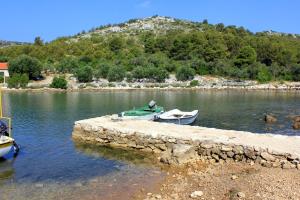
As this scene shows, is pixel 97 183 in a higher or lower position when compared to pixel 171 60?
lower

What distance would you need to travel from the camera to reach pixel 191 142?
23266 millimetres

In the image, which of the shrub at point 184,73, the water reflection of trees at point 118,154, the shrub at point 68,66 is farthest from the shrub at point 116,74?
the water reflection of trees at point 118,154

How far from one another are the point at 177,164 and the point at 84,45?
391 feet

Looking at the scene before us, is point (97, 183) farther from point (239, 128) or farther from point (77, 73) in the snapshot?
point (77, 73)

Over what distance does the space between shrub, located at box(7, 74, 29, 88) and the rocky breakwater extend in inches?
2595

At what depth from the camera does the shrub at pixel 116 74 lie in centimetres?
10088

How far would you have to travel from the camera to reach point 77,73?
326 ft

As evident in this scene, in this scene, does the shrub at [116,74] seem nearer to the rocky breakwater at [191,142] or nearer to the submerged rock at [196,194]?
the rocky breakwater at [191,142]

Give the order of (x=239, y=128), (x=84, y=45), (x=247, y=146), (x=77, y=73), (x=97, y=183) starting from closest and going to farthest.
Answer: (x=97, y=183) → (x=247, y=146) → (x=239, y=128) → (x=77, y=73) → (x=84, y=45)

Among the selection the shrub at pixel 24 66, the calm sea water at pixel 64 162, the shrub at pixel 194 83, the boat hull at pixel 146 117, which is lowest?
the calm sea water at pixel 64 162

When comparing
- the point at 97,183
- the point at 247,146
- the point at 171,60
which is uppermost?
the point at 171,60

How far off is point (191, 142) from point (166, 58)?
98.7m

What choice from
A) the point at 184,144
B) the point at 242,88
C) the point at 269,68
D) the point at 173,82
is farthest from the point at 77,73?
the point at 184,144

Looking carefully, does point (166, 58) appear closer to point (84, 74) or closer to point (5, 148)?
point (84, 74)
